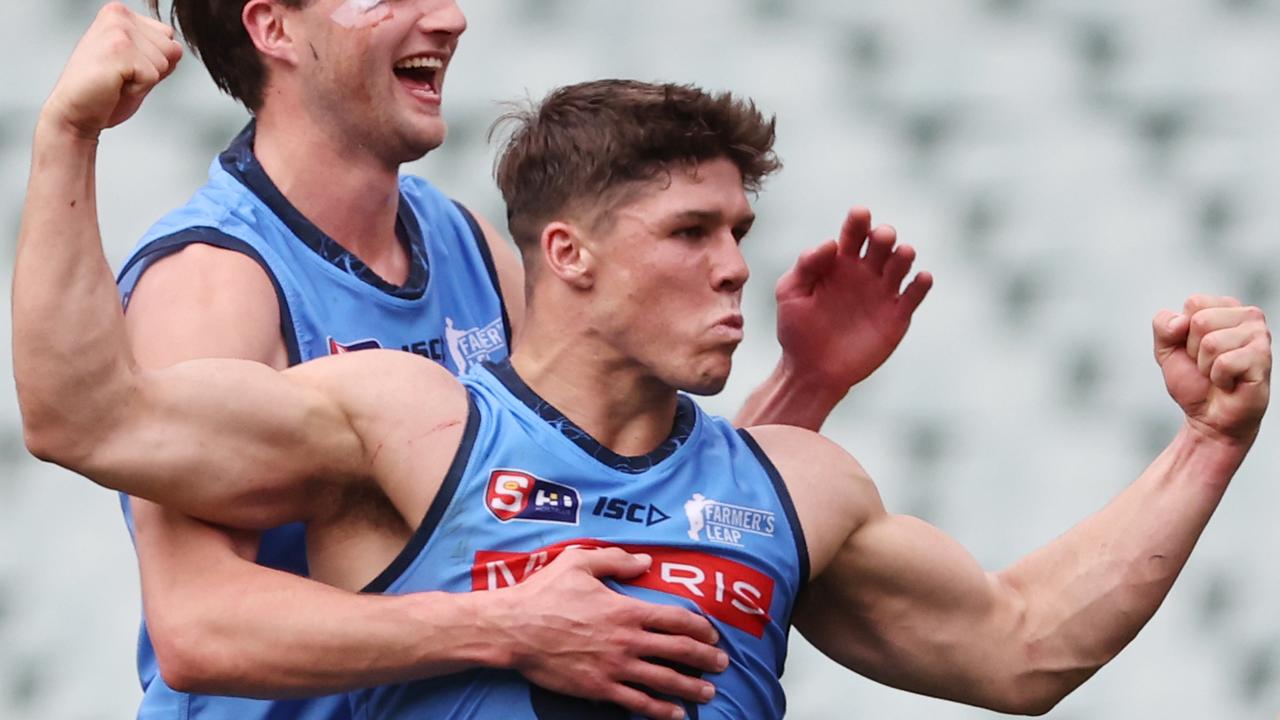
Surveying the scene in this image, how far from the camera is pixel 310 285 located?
231 centimetres

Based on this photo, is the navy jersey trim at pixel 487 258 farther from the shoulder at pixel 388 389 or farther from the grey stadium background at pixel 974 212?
the grey stadium background at pixel 974 212

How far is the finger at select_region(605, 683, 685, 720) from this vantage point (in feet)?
6.39

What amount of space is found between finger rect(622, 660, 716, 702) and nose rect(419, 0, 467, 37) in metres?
0.84

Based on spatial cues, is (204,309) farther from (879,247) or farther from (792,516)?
(879,247)

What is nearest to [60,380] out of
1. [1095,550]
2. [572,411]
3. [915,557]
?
[572,411]

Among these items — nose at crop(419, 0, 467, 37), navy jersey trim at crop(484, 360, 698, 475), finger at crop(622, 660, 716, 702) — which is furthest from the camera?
nose at crop(419, 0, 467, 37)

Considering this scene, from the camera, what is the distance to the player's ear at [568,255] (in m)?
→ 2.12

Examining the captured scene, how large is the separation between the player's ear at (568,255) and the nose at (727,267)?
119mm

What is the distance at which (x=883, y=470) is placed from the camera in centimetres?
315

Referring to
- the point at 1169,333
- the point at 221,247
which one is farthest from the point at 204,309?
the point at 1169,333

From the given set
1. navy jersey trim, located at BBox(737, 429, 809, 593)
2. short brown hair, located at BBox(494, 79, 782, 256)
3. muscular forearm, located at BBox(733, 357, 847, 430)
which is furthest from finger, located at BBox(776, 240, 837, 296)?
navy jersey trim, located at BBox(737, 429, 809, 593)

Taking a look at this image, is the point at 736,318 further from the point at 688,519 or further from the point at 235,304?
the point at 235,304

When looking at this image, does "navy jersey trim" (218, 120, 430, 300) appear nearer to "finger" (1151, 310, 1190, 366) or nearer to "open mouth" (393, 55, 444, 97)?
"open mouth" (393, 55, 444, 97)

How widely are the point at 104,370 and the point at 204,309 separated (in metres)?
0.28
